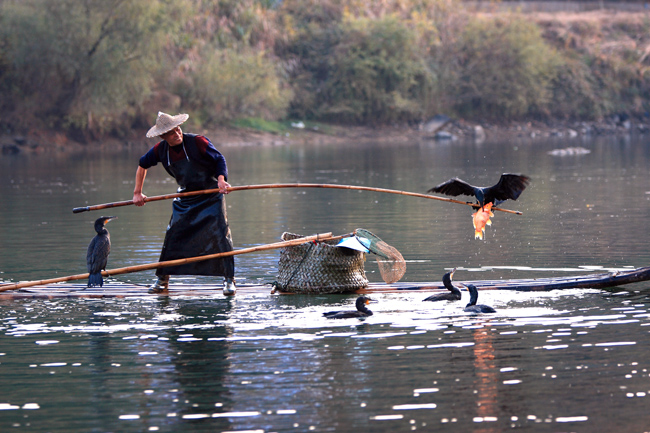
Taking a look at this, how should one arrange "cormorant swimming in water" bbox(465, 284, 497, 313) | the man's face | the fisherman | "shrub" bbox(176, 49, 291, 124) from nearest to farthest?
"cormorant swimming in water" bbox(465, 284, 497, 313)
the man's face
the fisherman
"shrub" bbox(176, 49, 291, 124)

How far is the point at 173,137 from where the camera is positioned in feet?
28.6

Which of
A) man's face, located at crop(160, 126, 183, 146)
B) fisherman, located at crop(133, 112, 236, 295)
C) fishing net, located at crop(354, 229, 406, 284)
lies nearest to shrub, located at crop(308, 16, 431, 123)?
fishing net, located at crop(354, 229, 406, 284)

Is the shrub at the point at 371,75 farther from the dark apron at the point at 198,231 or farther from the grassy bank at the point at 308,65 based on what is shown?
the dark apron at the point at 198,231

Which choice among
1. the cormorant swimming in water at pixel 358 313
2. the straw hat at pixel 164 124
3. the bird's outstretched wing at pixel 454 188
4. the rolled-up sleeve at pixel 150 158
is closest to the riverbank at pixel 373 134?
the rolled-up sleeve at pixel 150 158

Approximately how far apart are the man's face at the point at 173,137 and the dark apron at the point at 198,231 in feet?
0.92

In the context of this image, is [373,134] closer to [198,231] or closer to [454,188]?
[454,188]

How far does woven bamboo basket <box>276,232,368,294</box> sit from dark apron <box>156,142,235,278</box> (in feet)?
1.84

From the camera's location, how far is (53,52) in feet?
129

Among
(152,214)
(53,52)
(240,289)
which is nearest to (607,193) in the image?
(152,214)

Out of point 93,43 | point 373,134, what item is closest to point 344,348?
point 93,43

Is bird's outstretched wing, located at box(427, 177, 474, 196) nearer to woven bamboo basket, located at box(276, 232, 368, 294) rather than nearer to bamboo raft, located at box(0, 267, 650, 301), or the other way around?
bamboo raft, located at box(0, 267, 650, 301)

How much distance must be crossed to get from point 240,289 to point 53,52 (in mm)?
32521

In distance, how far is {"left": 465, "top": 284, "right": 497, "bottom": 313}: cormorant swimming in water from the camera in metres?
8.04

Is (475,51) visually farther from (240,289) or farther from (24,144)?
(240,289)
